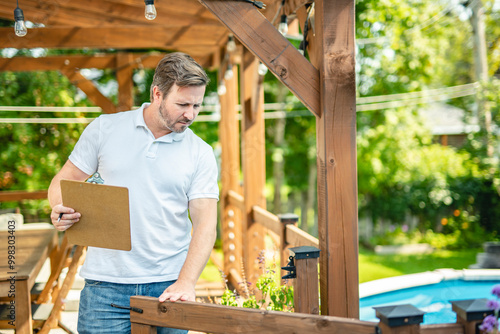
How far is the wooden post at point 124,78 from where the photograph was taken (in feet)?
18.0

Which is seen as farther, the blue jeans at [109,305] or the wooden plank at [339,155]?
the wooden plank at [339,155]

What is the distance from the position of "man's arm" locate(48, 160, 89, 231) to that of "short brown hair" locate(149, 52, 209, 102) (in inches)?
16.2

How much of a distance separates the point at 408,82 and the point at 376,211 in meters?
2.94

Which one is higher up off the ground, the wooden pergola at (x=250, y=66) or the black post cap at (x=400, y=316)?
the wooden pergola at (x=250, y=66)

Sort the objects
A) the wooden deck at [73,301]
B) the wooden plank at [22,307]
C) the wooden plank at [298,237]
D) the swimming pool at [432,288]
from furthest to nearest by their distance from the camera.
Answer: the swimming pool at [432,288], the wooden deck at [73,301], the wooden plank at [298,237], the wooden plank at [22,307]

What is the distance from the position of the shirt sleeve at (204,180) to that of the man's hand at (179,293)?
31 centimetres

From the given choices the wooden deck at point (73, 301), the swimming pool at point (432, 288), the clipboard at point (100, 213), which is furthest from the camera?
the swimming pool at point (432, 288)

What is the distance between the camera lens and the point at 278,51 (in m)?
2.03

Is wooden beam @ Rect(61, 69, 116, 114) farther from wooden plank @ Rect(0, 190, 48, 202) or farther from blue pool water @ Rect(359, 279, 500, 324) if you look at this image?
blue pool water @ Rect(359, 279, 500, 324)

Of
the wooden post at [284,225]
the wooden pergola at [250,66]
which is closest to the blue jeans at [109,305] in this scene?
the wooden pergola at [250,66]

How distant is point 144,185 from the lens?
5.41 ft

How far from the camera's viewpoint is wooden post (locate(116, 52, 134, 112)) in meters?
5.49

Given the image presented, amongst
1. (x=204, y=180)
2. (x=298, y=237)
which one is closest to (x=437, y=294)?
(x=298, y=237)

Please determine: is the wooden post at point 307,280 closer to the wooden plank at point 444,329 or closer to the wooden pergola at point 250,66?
the wooden pergola at point 250,66
